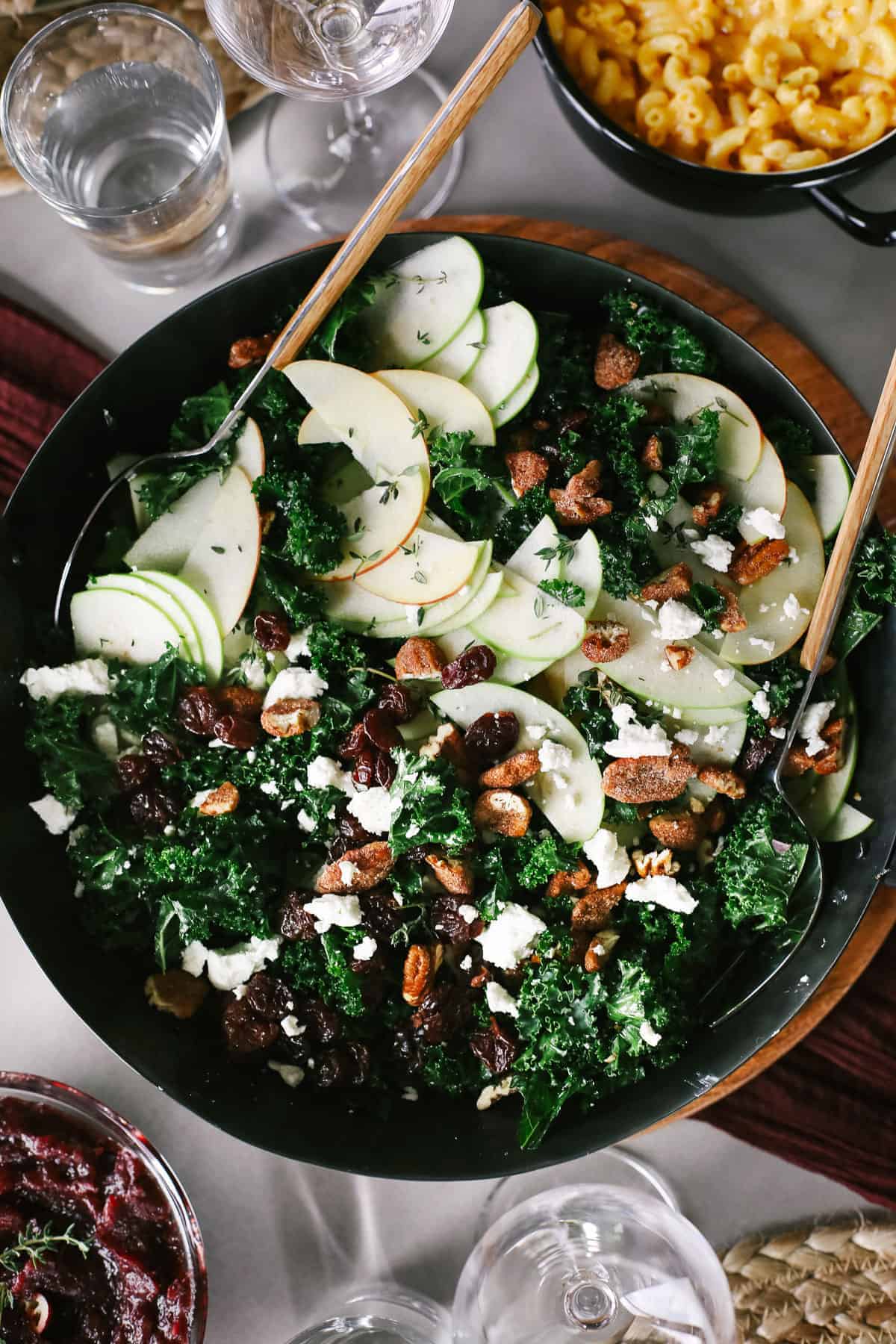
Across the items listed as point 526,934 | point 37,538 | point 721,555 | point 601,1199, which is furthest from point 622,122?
point 601,1199

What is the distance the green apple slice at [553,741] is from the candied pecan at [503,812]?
6 centimetres

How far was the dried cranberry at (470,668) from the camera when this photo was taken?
2.11m

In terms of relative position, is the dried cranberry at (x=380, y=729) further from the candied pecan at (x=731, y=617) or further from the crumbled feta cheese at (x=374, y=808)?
the candied pecan at (x=731, y=617)

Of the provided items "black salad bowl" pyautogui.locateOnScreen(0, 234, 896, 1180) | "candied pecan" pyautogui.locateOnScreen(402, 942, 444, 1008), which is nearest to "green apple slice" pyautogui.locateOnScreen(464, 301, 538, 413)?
"black salad bowl" pyautogui.locateOnScreen(0, 234, 896, 1180)

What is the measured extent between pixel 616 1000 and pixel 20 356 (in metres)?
1.82

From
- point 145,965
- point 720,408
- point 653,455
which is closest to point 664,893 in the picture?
point 653,455

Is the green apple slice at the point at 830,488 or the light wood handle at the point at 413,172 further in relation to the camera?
the green apple slice at the point at 830,488

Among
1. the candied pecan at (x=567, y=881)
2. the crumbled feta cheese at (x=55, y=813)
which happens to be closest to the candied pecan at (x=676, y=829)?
the candied pecan at (x=567, y=881)

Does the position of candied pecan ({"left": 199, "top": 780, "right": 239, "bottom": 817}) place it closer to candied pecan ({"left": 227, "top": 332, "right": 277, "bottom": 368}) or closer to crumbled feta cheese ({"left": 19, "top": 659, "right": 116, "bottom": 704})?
crumbled feta cheese ({"left": 19, "top": 659, "right": 116, "bottom": 704})

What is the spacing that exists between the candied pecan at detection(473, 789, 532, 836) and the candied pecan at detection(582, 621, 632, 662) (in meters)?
0.30

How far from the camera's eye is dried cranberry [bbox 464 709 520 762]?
211 centimetres

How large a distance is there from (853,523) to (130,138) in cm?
171

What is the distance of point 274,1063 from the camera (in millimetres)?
2209

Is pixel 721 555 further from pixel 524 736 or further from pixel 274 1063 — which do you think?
pixel 274 1063
